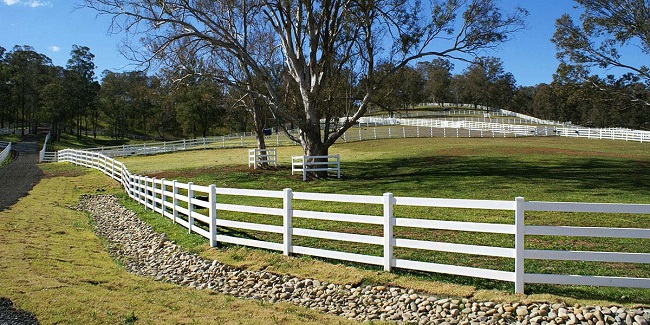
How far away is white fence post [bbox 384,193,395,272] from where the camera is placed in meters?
7.56

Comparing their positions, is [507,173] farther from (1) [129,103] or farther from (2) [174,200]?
(1) [129,103]

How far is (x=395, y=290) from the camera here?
7.14 metres

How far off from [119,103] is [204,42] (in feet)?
220

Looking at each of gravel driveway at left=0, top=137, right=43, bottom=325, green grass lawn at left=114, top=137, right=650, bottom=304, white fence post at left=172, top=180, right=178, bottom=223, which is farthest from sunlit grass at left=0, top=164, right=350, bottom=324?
white fence post at left=172, top=180, right=178, bottom=223

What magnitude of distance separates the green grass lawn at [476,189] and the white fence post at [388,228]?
0.78ft

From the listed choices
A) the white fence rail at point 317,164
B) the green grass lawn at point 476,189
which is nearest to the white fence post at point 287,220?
the green grass lawn at point 476,189

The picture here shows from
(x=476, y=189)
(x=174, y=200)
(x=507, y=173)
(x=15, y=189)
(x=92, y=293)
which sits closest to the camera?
(x=92, y=293)

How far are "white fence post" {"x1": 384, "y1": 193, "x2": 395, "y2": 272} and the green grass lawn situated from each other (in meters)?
0.24

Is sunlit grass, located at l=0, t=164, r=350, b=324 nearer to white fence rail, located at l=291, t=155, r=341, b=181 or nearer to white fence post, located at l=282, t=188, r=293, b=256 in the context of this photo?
white fence post, located at l=282, t=188, r=293, b=256

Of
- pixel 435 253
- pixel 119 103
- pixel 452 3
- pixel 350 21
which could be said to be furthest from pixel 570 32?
pixel 119 103

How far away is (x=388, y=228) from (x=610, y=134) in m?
51.4

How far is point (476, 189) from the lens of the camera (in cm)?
1772

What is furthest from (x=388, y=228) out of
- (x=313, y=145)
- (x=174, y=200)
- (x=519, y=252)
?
(x=313, y=145)

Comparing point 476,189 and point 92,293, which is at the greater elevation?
point 476,189
